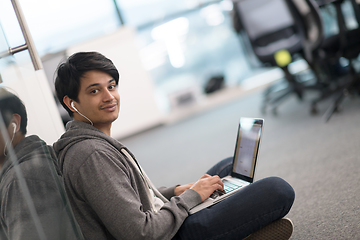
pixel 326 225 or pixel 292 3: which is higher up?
pixel 292 3

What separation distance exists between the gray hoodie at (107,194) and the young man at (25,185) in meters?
0.05

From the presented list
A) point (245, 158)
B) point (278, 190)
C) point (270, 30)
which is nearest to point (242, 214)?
point (278, 190)

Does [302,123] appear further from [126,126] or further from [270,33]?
[126,126]

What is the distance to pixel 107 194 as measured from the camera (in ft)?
2.57

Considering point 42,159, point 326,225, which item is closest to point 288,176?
point 326,225

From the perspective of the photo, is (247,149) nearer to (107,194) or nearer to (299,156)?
(107,194)

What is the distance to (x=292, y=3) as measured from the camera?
2697 millimetres

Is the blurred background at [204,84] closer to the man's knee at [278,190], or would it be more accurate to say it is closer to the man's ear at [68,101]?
the man's ear at [68,101]

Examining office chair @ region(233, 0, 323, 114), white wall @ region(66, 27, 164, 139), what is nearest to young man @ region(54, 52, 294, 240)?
office chair @ region(233, 0, 323, 114)

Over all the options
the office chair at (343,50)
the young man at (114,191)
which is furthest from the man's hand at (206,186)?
the office chair at (343,50)

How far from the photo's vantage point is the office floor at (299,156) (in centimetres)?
127

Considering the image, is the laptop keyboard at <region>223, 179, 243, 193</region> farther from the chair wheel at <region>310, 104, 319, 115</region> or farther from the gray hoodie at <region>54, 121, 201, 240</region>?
the chair wheel at <region>310, 104, 319, 115</region>

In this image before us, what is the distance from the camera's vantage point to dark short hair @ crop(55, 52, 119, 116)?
0.92 metres

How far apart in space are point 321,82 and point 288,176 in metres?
1.69
